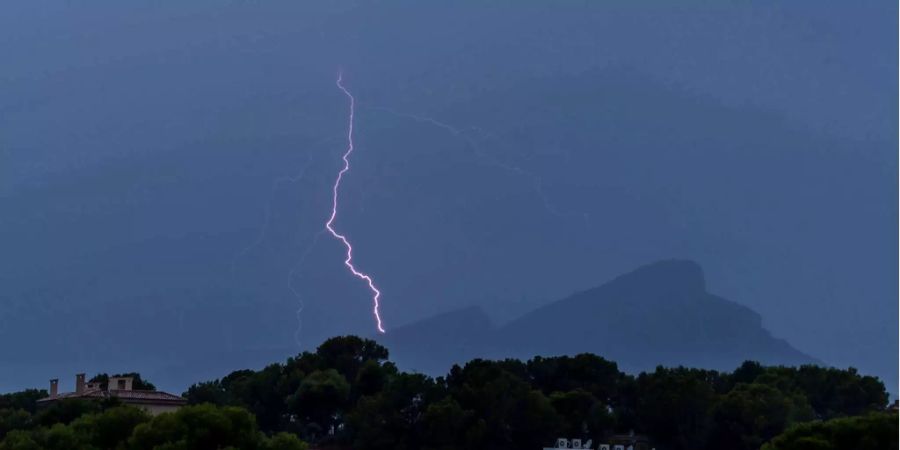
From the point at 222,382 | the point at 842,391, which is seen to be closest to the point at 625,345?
the point at 222,382

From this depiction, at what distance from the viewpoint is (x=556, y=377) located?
51.1 metres

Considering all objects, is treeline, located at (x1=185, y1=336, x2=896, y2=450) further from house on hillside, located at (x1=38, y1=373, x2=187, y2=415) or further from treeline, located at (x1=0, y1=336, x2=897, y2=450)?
house on hillside, located at (x1=38, y1=373, x2=187, y2=415)

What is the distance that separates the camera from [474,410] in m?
42.4

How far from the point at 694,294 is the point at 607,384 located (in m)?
61.3

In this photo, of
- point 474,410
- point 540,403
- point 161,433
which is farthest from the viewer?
point 540,403

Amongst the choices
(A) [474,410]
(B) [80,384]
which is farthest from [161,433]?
(B) [80,384]

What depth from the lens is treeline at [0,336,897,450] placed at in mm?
34344

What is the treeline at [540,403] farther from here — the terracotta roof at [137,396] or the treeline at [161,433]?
the treeline at [161,433]

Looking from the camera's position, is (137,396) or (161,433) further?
(137,396)

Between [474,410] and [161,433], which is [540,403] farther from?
[161,433]

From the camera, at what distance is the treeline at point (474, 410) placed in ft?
113

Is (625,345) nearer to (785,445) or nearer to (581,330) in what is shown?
(581,330)

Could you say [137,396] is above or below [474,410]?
above

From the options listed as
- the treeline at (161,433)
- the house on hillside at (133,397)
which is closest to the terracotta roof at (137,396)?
the house on hillside at (133,397)
